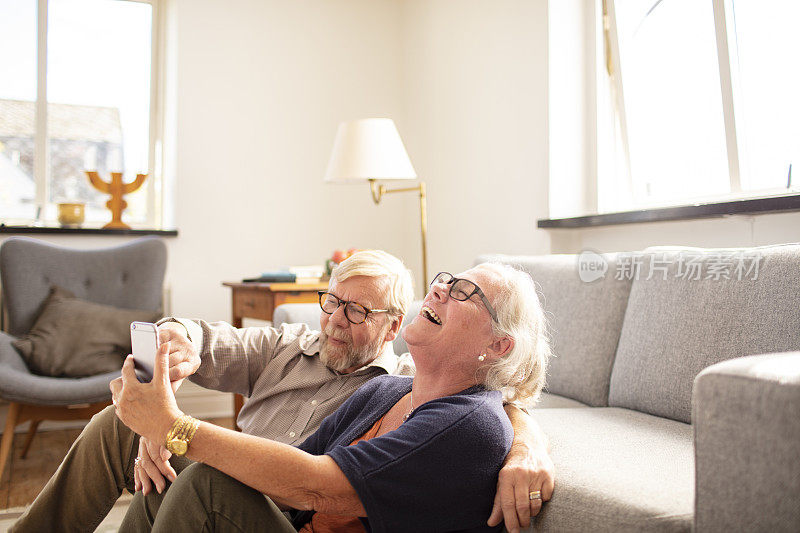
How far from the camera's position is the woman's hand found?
3.61ft

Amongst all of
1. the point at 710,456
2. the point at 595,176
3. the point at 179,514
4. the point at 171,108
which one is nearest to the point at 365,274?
the point at 179,514

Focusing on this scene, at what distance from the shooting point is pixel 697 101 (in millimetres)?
2613

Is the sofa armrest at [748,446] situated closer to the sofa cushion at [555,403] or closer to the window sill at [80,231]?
the sofa cushion at [555,403]

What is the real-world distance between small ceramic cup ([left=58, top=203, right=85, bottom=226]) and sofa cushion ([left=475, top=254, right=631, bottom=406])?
249 cm

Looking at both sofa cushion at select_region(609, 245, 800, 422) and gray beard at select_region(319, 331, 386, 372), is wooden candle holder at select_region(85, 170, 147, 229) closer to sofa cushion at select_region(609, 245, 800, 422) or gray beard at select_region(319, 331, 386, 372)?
gray beard at select_region(319, 331, 386, 372)

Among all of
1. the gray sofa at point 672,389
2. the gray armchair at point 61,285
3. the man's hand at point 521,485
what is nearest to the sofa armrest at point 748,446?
the gray sofa at point 672,389

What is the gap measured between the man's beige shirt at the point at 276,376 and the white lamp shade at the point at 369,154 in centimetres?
142

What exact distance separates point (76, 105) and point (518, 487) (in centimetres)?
355

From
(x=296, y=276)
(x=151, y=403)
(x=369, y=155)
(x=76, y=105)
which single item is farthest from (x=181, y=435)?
(x=76, y=105)

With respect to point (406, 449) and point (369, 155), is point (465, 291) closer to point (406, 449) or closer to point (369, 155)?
point (406, 449)

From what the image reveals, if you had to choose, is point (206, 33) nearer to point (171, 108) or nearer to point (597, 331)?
point (171, 108)

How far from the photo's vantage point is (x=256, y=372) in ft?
5.55

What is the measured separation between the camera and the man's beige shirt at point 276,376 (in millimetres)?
1549

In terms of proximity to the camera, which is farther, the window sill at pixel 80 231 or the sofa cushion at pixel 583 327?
the window sill at pixel 80 231
